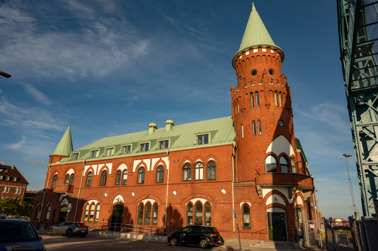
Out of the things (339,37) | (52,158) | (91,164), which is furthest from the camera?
(52,158)

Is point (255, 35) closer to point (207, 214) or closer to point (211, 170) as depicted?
point (211, 170)

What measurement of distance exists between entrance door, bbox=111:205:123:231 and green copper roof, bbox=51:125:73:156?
15.7 meters

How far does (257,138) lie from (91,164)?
24802 mm

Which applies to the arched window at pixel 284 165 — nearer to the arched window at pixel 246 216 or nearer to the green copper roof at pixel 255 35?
the arched window at pixel 246 216

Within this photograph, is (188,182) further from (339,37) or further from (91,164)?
(339,37)

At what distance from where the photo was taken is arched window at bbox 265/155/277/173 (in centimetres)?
2427

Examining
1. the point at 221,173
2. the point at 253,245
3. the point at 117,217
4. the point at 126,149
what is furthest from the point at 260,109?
the point at 117,217

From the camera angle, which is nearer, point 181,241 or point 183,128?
point 181,241

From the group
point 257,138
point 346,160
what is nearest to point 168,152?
point 257,138

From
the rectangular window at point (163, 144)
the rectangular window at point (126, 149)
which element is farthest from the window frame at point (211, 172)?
the rectangular window at point (126, 149)

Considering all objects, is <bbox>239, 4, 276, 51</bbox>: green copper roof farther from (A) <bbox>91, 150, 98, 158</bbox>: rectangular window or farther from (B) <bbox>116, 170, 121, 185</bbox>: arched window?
(A) <bbox>91, 150, 98, 158</bbox>: rectangular window

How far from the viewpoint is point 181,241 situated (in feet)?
67.4

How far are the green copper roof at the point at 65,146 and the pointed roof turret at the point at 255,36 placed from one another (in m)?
30.7

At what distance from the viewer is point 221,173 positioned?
2619 cm
